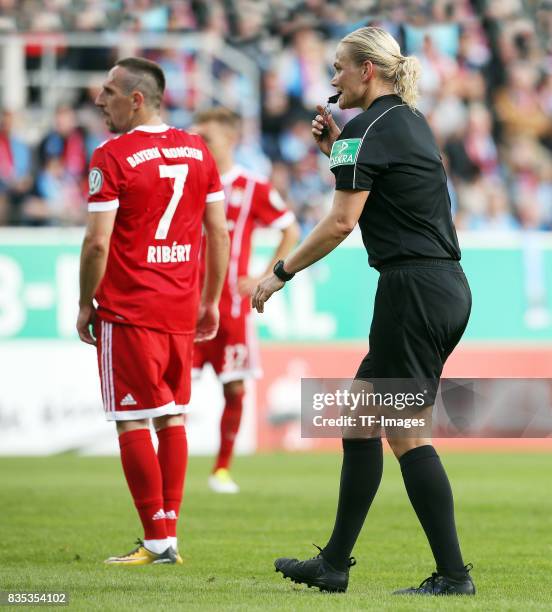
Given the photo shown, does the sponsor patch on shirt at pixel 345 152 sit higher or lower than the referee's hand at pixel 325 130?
lower

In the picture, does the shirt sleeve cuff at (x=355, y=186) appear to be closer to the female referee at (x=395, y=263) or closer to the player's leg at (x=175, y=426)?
the female referee at (x=395, y=263)

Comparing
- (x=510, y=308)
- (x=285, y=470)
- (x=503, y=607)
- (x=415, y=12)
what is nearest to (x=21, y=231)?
(x=285, y=470)

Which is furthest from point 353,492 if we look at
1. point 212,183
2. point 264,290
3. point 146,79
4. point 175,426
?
point 146,79

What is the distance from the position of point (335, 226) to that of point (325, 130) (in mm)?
671

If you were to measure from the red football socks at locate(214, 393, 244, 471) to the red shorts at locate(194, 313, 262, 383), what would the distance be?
0.66 ft

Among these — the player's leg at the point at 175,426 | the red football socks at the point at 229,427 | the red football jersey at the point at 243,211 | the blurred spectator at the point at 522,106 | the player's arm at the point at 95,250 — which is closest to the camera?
the player's arm at the point at 95,250

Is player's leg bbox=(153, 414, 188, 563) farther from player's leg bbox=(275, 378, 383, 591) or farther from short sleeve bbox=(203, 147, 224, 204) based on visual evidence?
player's leg bbox=(275, 378, 383, 591)

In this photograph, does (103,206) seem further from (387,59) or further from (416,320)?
(416,320)

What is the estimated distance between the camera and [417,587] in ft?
17.7

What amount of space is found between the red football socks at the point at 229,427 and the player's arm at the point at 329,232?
5.12m

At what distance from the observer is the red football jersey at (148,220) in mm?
6238

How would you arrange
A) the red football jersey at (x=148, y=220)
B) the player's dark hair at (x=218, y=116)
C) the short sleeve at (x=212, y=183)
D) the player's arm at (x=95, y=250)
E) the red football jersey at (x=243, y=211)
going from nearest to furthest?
the player's arm at (x=95, y=250) → the red football jersey at (x=148, y=220) → the short sleeve at (x=212, y=183) → the player's dark hair at (x=218, y=116) → the red football jersey at (x=243, y=211)

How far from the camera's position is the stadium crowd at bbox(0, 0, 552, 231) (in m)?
16.3

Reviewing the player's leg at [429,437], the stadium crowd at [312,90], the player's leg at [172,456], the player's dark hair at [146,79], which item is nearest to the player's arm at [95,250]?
the player's dark hair at [146,79]
